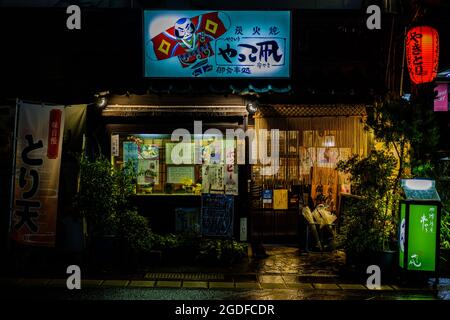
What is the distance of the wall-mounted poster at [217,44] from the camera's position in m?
13.6

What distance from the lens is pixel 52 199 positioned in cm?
1215

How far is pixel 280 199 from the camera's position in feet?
52.3

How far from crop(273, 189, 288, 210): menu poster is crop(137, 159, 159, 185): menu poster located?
3715 millimetres

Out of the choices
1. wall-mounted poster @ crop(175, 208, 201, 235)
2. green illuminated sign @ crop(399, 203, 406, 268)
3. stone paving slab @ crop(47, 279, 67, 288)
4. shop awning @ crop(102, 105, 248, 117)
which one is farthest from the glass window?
green illuminated sign @ crop(399, 203, 406, 268)

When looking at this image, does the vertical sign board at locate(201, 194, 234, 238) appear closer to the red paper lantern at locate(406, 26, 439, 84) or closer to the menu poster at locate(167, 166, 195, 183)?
the menu poster at locate(167, 166, 195, 183)

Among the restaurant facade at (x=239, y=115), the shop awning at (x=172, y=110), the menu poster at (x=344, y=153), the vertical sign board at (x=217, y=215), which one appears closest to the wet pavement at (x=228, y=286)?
the vertical sign board at (x=217, y=215)

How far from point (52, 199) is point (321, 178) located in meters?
8.10

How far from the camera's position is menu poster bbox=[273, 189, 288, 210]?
15.9 meters

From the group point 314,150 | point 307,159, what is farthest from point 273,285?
point 314,150

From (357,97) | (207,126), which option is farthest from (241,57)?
(357,97)

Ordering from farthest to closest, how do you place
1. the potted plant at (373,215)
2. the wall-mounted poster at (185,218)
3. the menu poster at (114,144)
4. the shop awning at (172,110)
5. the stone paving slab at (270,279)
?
the menu poster at (114,144) < the wall-mounted poster at (185,218) < the shop awning at (172,110) < the potted plant at (373,215) < the stone paving slab at (270,279)

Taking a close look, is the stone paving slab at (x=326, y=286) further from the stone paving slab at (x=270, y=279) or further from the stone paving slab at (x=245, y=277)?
the stone paving slab at (x=245, y=277)

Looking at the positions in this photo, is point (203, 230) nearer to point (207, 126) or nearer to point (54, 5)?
point (207, 126)

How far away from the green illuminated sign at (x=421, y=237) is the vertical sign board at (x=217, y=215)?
15.1 feet
